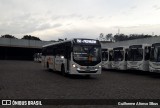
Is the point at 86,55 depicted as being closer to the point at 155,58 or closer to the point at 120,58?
the point at 155,58

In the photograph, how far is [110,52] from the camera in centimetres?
3697

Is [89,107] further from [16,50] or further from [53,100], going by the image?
[16,50]

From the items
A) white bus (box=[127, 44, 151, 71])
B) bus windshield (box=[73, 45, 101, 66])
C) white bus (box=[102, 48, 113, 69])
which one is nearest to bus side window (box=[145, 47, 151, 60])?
white bus (box=[127, 44, 151, 71])

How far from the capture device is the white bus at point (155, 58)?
83.6 feet

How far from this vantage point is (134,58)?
1204 inches

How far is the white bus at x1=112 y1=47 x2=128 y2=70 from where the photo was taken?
3314 centimetres

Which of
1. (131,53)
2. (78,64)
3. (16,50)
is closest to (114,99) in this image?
(78,64)

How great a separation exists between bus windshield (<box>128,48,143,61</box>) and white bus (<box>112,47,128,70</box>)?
1412 millimetres

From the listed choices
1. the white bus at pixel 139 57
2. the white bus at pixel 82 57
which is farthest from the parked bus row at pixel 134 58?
the white bus at pixel 82 57

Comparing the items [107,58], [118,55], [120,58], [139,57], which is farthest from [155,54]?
[107,58]

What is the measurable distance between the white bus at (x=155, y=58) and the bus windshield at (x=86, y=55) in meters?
4.49

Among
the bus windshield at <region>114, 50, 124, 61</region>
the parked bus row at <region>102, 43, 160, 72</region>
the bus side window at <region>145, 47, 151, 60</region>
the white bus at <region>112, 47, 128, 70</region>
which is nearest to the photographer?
the parked bus row at <region>102, 43, 160, 72</region>

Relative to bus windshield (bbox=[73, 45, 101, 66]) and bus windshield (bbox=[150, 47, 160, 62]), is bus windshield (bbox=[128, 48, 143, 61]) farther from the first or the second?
bus windshield (bbox=[73, 45, 101, 66])

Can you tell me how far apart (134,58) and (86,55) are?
785 centimetres
